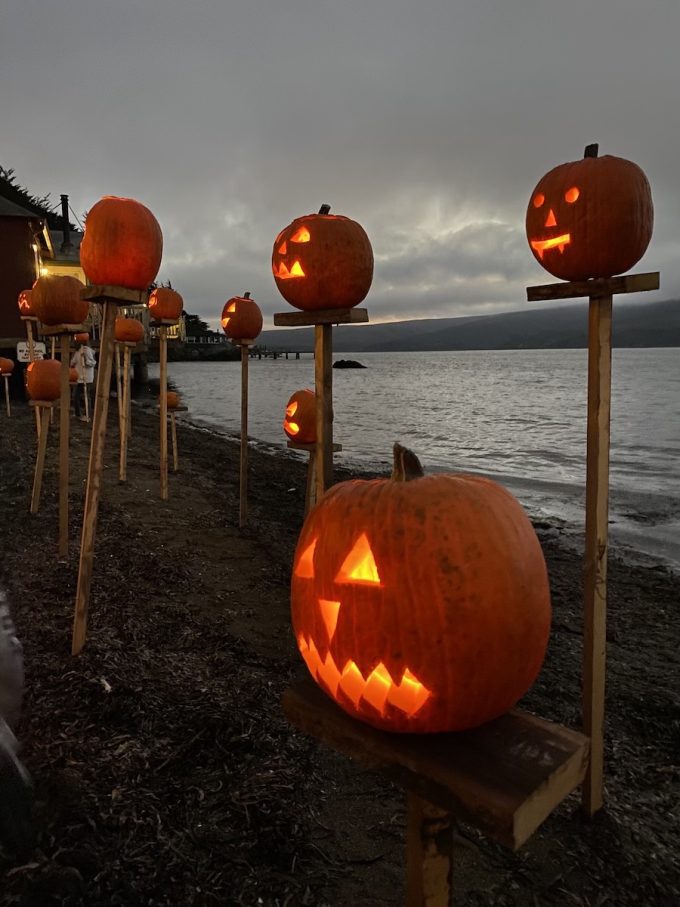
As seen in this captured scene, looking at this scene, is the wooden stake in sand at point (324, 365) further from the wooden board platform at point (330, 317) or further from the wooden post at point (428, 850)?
the wooden post at point (428, 850)

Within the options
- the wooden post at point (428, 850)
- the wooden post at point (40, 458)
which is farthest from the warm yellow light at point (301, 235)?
the wooden post at point (40, 458)

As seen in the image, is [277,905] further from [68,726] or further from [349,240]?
[349,240]

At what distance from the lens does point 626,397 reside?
37.2 metres

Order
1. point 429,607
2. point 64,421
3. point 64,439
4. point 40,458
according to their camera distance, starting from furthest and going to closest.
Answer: point 40,458 < point 64,439 < point 64,421 < point 429,607

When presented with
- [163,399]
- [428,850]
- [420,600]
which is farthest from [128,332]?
[428,850]

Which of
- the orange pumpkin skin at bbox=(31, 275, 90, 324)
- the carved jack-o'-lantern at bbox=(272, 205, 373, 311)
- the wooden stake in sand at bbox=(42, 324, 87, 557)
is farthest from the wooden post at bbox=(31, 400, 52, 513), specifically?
A: the carved jack-o'-lantern at bbox=(272, 205, 373, 311)

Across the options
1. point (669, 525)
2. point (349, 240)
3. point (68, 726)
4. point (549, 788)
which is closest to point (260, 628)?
point (68, 726)

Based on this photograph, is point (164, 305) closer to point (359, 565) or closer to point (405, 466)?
point (405, 466)

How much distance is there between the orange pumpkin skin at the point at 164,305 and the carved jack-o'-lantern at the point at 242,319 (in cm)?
65

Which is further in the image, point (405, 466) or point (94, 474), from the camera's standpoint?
point (94, 474)

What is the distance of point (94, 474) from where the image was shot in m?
3.58

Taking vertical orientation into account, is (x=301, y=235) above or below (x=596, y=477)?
above

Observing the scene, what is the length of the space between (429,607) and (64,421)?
4069 mm

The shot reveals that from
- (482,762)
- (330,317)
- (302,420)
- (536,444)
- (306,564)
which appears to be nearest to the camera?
(482,762)
